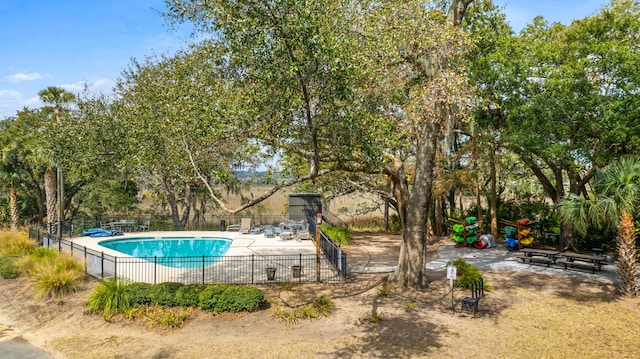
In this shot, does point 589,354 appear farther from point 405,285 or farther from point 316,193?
point 316,193

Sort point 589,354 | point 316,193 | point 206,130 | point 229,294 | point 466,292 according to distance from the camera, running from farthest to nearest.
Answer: point 316,193, point 466,292, point 229,294, point 206,130, point 589,354

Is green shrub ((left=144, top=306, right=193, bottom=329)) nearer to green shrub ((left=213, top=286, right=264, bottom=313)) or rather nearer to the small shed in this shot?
green shrub ((left=213, top=286, right=264, bottom=313))

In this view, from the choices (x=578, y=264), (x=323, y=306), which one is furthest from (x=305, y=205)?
(x=323, y=306)

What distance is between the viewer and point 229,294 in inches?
451

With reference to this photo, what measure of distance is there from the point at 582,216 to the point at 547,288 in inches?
104

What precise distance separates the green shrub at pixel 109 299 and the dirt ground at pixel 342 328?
29 cm

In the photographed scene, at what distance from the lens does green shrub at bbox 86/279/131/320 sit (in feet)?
36.6

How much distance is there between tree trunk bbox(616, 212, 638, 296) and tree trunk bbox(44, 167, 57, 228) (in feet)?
92.1

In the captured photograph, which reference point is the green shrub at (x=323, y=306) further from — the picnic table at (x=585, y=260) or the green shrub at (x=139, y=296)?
the picnic table at (x=585, y=260)

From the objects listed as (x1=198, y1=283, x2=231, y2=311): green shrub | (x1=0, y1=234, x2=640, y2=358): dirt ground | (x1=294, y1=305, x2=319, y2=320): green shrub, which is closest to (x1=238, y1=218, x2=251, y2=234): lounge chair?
(x1=0, y1=234, x2=640, y2=358): dirt ground

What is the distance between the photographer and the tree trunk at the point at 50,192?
24.6 meters

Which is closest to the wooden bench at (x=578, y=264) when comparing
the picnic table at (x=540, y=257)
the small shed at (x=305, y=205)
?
the picnic table at (x=540, y=257)

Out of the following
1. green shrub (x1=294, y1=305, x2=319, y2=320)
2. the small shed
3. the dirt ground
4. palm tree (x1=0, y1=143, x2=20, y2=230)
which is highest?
palm tree (x1=0, y1=143, x2=20, y2=230)

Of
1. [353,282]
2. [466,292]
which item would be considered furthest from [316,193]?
[466,292]
